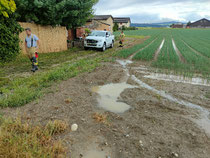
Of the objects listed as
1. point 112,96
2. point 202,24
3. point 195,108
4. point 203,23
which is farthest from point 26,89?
point 203,23

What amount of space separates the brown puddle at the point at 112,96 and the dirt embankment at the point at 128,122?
0.53 feet

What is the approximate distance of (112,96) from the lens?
17.3ft

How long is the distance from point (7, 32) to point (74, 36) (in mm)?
14054

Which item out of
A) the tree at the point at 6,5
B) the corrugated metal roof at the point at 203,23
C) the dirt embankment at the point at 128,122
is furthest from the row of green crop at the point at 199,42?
the corrugated metal roof at the point at 203,23

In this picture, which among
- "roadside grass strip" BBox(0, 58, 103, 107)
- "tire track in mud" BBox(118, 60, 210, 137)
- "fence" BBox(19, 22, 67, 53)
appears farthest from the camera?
"fence" BBox(19, 22, 67, 53)

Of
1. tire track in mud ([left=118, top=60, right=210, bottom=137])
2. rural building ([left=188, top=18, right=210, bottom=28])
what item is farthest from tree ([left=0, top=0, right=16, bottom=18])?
rural building ([left=188, top=18, right=210, bottom=28])

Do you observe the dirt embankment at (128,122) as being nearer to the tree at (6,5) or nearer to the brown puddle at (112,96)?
the brown puddle at (112,96)

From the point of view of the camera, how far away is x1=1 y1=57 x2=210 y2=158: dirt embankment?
2.89m

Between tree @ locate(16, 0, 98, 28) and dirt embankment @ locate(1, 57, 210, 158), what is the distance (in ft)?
25.2

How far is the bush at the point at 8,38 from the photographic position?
22.9 ft

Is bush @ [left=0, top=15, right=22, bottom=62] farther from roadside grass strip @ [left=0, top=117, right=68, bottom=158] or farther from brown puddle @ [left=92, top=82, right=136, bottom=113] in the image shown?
roadside grass strip @ [left=0, top=117, right=68, bottom=158]

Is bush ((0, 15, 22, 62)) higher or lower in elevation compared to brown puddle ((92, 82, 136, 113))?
higher

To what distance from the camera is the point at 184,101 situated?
194 inches

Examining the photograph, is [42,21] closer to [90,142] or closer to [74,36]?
[74,36]
